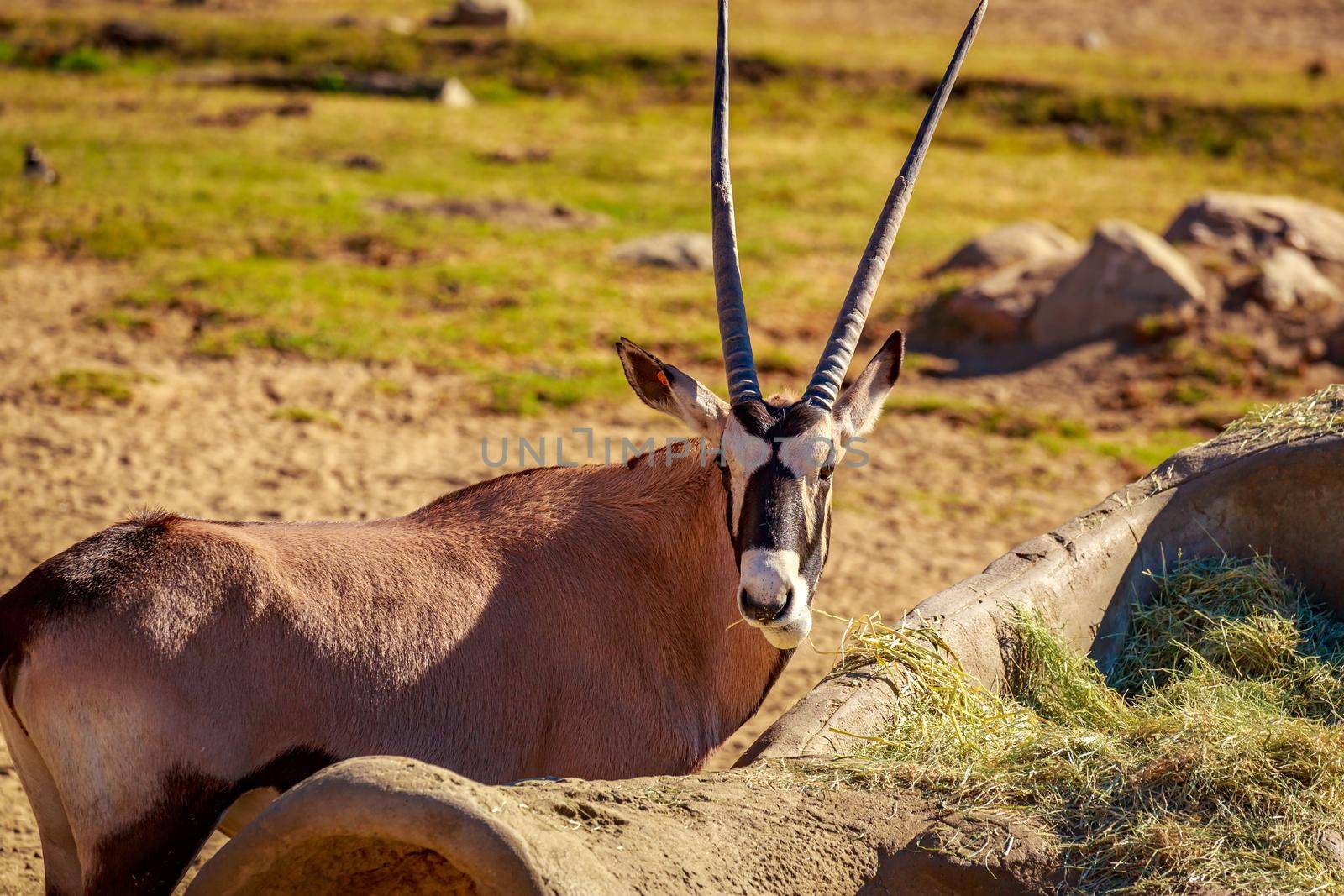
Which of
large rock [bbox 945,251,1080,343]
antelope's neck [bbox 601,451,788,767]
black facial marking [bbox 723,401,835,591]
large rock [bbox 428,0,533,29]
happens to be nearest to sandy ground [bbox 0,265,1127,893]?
large rock [bbox 945,251,1080,343]

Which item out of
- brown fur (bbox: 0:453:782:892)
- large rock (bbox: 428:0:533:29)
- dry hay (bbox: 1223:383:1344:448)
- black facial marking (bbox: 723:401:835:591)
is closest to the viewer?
brown fur (bbox: 0:453:782:892)

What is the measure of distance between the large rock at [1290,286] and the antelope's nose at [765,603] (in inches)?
392

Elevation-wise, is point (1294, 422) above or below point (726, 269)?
below

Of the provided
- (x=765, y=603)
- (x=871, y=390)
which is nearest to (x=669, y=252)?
(x=871, y=390)

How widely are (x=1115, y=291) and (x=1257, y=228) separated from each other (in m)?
2.06

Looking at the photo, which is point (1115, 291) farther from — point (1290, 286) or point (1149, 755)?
point (1149, 755)

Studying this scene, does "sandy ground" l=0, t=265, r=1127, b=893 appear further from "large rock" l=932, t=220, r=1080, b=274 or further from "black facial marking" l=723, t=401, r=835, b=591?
"large rock" l=932, t=220, r=1080, b=274

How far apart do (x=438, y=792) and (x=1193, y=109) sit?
2284 centimetres

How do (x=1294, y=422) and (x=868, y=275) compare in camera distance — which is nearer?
(x=868, y=275)

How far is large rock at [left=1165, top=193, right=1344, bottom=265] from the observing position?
42.7ft

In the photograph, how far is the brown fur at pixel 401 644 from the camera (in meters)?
3.69

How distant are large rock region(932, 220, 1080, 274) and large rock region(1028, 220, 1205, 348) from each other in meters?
1.51

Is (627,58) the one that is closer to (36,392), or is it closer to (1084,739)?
(36,392)

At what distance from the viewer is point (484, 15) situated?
2636 cm
